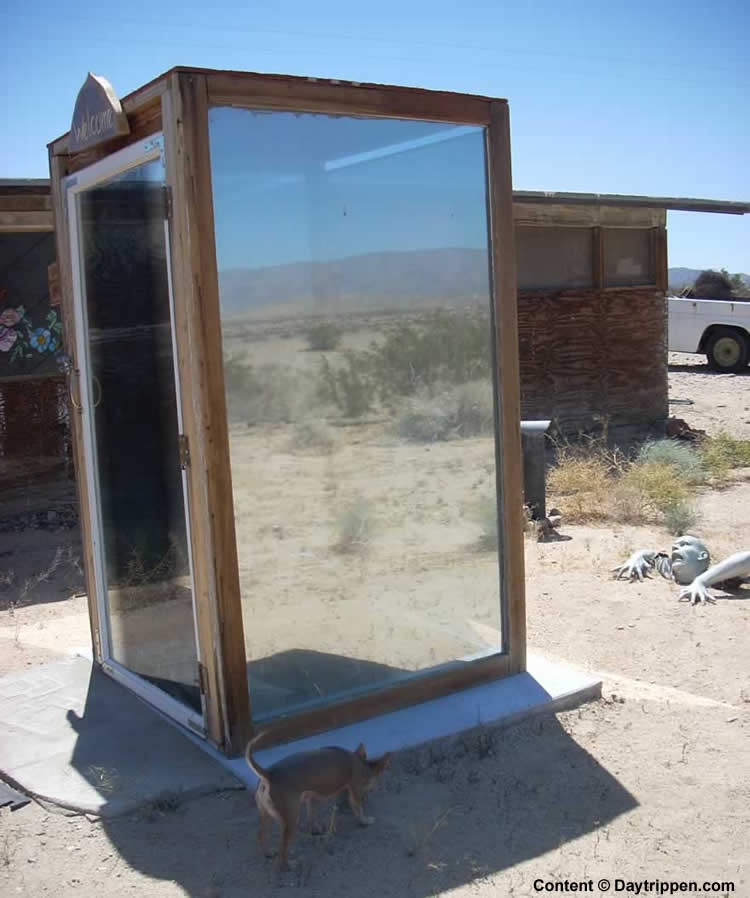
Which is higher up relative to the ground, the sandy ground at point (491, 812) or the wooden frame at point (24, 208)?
the wooden frame at point (24, 208)

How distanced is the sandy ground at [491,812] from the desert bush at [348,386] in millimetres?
236

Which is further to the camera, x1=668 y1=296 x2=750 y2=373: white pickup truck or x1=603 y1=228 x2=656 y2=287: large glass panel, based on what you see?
x1=668 y1=296 x2=750 y2=373: white pickup truck

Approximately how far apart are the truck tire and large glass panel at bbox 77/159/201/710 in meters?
15.7

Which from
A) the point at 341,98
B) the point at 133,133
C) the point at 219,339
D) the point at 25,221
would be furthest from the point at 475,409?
the point at 25,221

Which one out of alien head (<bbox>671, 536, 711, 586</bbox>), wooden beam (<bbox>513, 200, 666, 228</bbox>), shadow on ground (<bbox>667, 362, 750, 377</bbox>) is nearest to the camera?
alien head (<bbox>671, 536, 711, 586</bbox>)

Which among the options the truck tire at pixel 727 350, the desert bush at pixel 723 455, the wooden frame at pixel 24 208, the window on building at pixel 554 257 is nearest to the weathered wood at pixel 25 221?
the wooden frame at pixel 24 208

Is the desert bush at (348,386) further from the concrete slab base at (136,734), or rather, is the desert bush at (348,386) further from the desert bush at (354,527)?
the concrete slab base at (136,734)

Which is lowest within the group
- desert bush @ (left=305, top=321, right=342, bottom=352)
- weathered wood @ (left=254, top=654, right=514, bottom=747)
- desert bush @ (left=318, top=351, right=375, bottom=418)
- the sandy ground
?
the sandy ground

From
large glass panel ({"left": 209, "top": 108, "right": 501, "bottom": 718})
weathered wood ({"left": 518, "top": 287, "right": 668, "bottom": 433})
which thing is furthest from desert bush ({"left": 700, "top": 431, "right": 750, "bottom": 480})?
large glass panel ({"left": 209, "top": 108, "right": 501, "bottom": 718})

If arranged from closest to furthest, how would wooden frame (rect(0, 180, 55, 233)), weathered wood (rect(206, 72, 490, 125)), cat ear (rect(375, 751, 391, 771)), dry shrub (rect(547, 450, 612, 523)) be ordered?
cat ear (rect(375, 751, 391, 771))
weathered wood (rect(206, 72, 490, 125))
wooden frame (rect(0, 180, 55, 233))
dry shrub (rect(547, 450, 612, 523))

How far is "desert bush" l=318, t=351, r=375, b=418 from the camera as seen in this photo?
3.78 metres

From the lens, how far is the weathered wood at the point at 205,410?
333 centimetres

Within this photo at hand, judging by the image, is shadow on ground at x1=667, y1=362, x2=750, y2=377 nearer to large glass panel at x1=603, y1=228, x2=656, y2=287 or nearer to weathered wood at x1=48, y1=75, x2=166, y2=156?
large glass panel at x1=603, y1=228, x2=656, y2=287

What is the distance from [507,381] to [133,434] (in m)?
1.59
